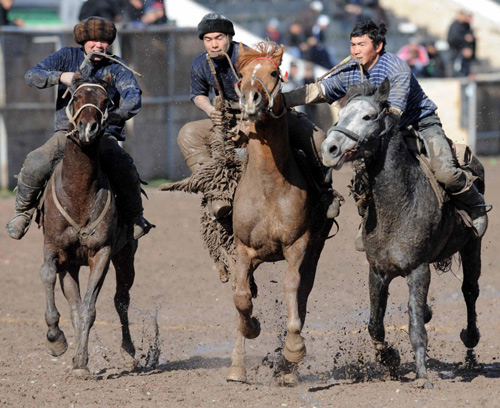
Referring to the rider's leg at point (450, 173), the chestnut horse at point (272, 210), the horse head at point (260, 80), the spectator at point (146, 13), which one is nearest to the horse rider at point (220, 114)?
the chestnut horse at point (272, 210)

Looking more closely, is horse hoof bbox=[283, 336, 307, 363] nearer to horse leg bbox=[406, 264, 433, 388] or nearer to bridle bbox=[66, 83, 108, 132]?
horse leg bbox=[406, 264, 433, 388]

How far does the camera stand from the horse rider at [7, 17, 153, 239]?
8.26 meters

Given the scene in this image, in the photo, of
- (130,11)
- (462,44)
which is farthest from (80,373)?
(462,44)

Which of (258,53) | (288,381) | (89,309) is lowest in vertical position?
(288,381)

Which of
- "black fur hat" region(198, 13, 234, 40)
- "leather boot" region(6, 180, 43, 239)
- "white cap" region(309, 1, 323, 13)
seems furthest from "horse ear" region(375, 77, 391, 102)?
"white cap" region(309, 1, 323, 13)

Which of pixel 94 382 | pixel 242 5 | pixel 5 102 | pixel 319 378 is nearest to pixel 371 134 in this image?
pixel 319 378

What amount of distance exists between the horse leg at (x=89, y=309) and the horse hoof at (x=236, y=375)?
3.78 ft

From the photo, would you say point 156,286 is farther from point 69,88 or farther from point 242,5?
point 242,5

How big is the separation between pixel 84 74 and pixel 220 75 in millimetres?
1144

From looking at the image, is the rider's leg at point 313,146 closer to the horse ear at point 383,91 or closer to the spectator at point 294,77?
the horse ear at point 383,91

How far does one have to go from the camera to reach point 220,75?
27.5ft

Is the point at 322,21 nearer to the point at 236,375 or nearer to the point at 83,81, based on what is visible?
the point at 83,81

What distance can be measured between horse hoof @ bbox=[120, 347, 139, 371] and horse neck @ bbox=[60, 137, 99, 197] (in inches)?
68.6

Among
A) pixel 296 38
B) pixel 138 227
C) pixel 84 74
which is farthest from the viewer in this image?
pixel 296 38
